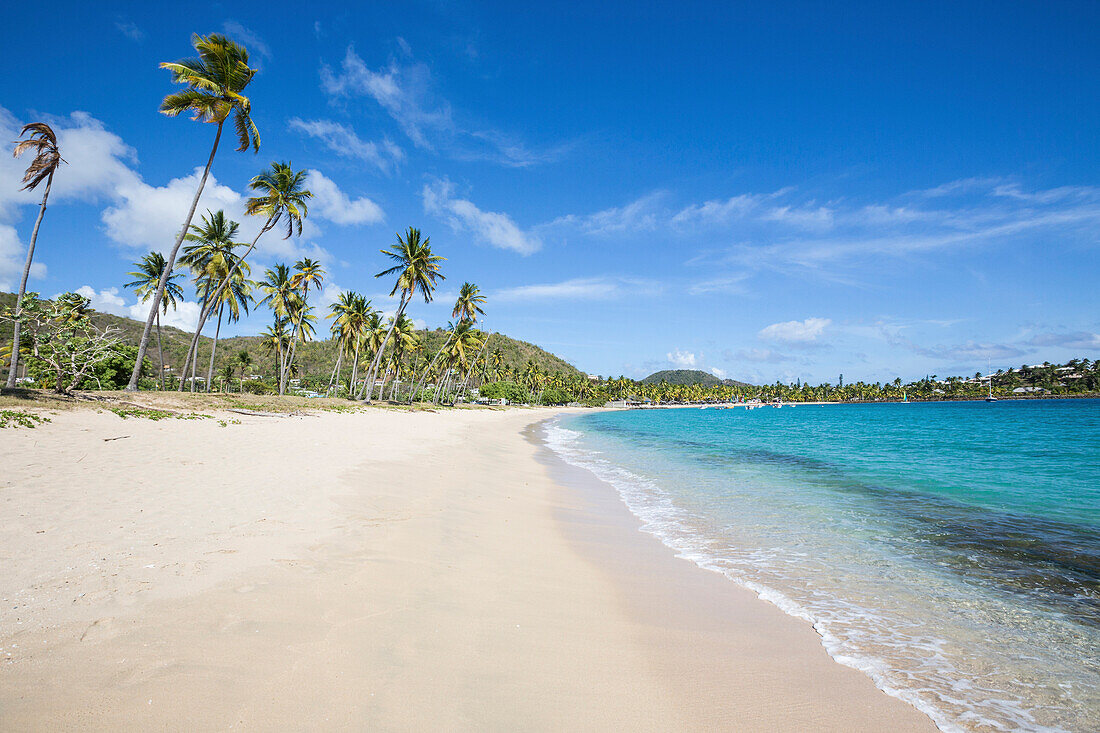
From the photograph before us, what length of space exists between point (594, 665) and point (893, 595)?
13.2ft

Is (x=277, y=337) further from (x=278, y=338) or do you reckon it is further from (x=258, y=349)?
(x=258, y=349)

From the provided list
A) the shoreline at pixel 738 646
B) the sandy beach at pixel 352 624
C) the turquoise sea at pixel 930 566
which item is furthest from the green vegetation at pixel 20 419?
the turquoise sea at pixel 930 566

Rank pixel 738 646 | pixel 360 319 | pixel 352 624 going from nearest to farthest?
pixel 352 624 < pixel 738 646 < pixel 360 319

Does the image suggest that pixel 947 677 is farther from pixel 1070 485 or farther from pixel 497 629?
pixel 1070 485

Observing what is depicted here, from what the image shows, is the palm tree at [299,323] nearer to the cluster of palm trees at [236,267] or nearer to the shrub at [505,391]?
the cluster of palm trees at [236,267]

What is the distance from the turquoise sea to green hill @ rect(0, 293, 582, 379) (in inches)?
2141

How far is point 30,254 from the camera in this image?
16.0m

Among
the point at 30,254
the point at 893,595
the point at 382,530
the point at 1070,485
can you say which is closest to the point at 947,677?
the point at 893,595

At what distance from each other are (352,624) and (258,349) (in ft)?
307

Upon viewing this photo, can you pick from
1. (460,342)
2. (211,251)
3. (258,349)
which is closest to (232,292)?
(211,251)

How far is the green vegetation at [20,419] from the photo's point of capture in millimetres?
9195

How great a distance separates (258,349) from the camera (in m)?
82.9

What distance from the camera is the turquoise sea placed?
3664 millimetres

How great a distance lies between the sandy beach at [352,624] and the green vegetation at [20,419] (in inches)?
133
